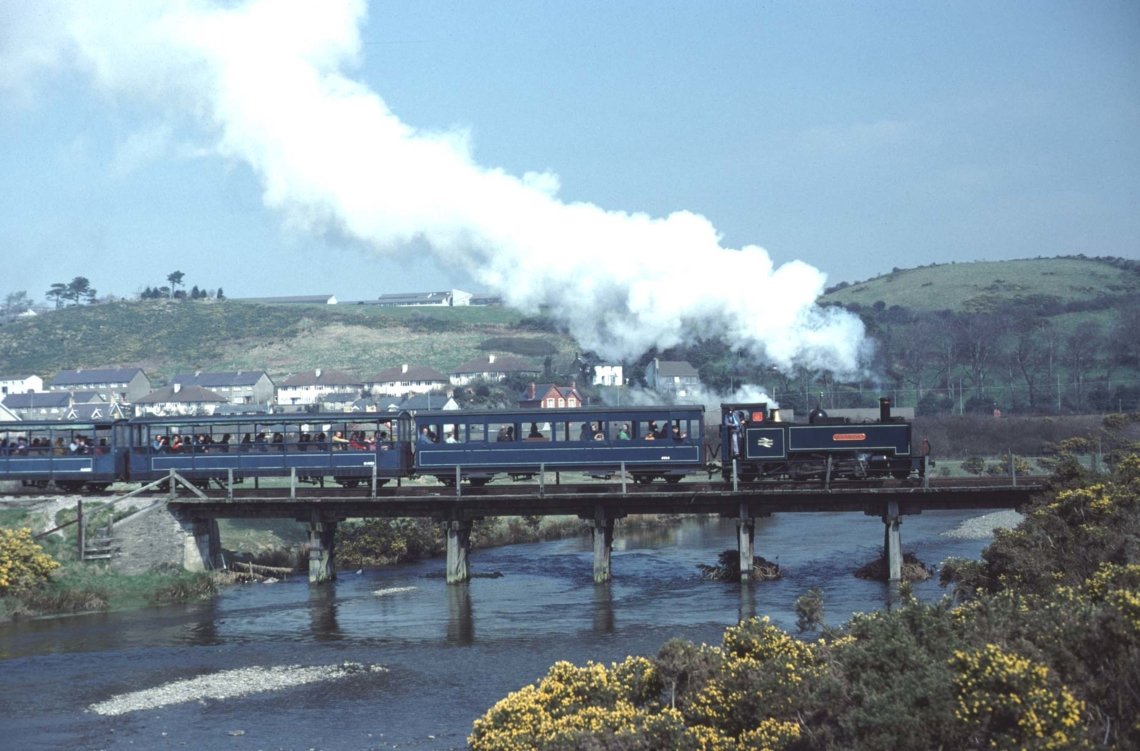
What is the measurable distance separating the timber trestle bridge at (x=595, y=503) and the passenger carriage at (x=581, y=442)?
1.36 meters

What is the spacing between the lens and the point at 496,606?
133 ft

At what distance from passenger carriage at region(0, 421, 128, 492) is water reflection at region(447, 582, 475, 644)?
52.8 feet

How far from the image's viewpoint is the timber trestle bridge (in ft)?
140

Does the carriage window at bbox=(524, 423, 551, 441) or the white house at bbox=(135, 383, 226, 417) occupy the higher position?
the white house at bbox=(135, 383, 226, 417)

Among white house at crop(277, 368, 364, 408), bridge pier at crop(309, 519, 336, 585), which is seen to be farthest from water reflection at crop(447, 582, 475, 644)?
white house at crop(277, 368, 364, 408)

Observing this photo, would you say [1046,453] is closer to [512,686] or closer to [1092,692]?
[512,686]

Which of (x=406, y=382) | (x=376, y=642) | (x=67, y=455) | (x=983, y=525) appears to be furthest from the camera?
(x=406, y=382)

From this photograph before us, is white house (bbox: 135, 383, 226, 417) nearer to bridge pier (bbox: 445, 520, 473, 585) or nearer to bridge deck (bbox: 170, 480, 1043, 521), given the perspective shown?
bridge deck (bbox: 170, 480, 1043, 521)

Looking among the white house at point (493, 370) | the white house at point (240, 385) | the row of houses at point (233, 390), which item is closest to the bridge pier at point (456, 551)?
the row of houses at point (233, 390)

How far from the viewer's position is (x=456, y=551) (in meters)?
44.8

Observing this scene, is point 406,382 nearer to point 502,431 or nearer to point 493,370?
point 493,370

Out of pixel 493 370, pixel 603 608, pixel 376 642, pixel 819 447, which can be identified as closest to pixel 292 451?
pixel 376 642

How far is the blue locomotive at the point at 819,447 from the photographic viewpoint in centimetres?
4556

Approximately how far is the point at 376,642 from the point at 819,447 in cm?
1914
